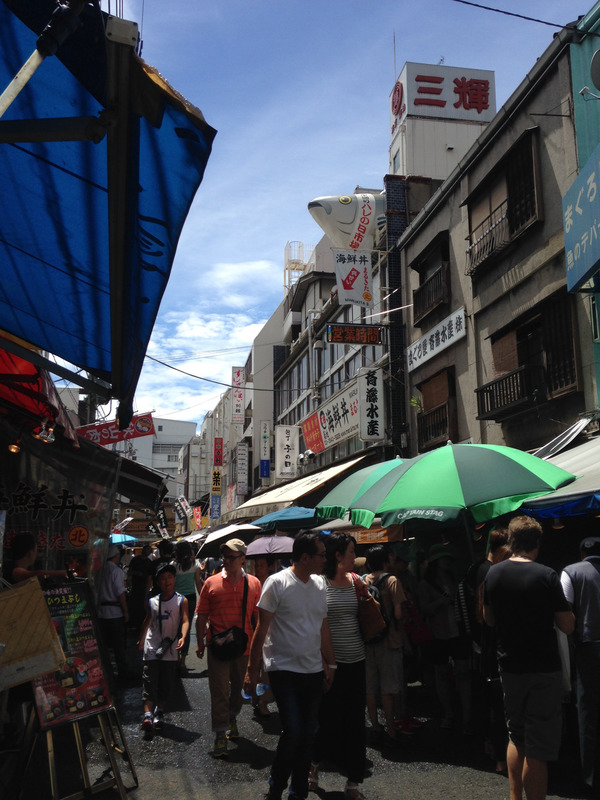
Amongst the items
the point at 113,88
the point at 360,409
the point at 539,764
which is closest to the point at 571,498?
the point at 539,764

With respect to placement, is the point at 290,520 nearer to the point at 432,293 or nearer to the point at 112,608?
the point at 112,608

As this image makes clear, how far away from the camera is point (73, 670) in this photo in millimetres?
5262

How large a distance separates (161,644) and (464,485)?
3.61 metres

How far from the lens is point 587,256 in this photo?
865 cm

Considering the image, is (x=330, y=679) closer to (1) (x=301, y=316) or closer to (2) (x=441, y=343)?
(2) (x=441, y=343)

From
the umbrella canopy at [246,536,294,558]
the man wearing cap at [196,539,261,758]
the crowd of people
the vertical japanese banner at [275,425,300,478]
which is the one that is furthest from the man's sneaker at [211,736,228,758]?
the vertical japanese banner at [275,425,300,478]

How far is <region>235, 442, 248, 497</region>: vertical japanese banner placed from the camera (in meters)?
40.4

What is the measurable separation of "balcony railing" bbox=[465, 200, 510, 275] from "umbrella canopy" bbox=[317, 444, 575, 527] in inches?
280

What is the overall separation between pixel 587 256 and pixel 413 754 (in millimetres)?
5980

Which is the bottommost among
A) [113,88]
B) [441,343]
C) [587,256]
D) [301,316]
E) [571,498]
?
[571,498]

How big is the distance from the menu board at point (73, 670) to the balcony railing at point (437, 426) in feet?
37.8

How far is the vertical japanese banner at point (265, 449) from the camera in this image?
3644cm

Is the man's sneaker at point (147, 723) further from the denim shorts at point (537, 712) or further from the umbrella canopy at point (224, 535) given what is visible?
the umbrella canopy at point (224, 535)

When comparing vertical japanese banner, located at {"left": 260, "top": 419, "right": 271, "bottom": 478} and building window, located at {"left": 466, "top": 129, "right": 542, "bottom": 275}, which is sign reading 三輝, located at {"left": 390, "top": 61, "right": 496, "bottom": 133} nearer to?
building window, located at {"left": 466, "top": 129, "right": 542, "bottom": 275}
